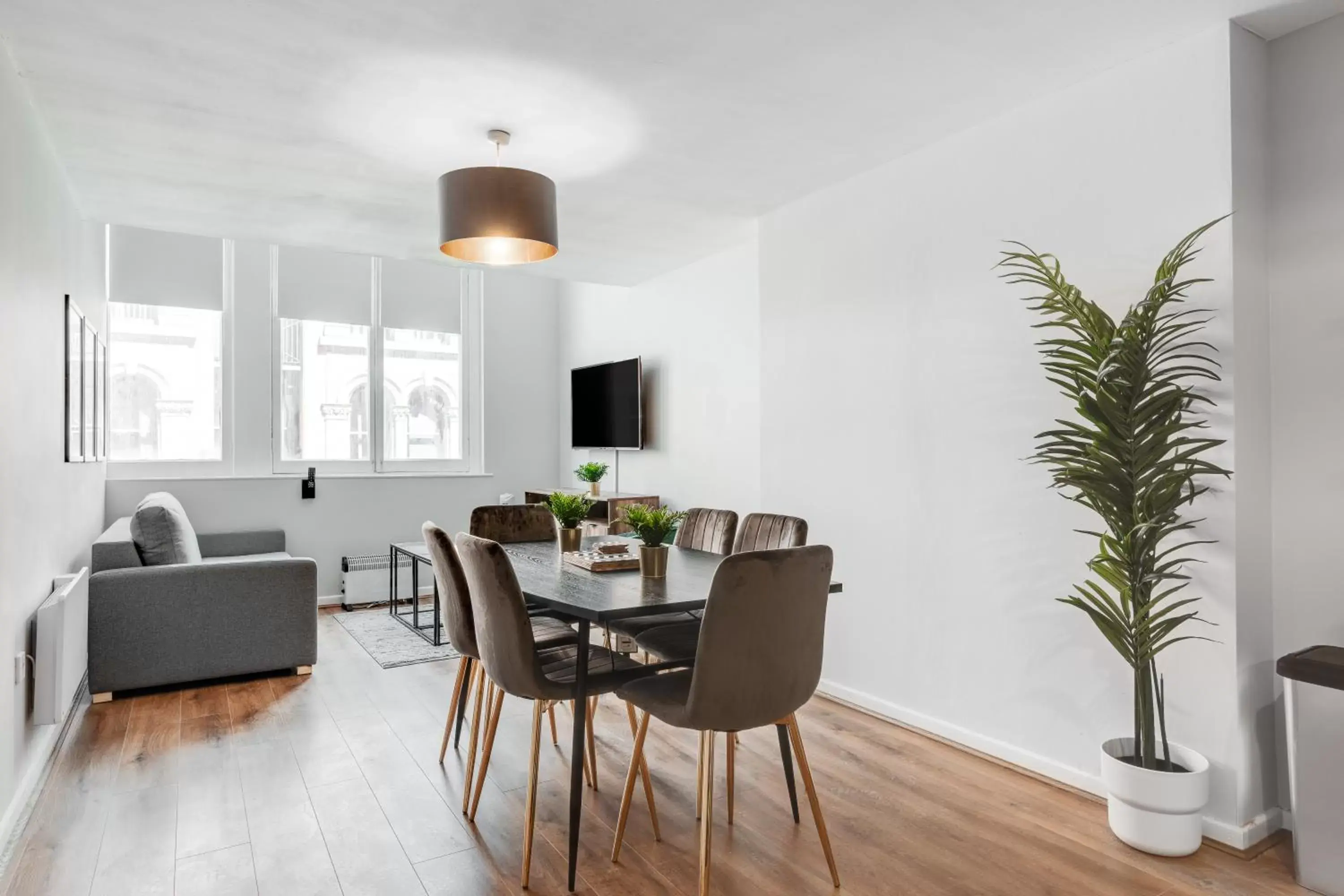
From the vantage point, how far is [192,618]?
3910mm

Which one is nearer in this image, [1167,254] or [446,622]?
[1167,254]

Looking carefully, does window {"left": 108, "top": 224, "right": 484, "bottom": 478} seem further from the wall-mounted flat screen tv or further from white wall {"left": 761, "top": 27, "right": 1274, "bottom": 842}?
white wall {"left": 761, "top": 27, "right": 1274, "bottom": 842}

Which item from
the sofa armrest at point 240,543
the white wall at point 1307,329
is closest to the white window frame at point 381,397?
the sofa armrest at point 240,543

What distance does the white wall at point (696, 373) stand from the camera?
16.0 ft

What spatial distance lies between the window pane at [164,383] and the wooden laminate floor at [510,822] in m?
2.92

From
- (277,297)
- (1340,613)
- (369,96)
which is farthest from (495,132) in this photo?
(277,297)

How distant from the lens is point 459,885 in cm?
213

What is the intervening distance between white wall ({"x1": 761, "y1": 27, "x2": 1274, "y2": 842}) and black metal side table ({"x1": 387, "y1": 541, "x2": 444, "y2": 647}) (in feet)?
7.62

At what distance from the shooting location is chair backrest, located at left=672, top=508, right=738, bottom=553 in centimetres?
329

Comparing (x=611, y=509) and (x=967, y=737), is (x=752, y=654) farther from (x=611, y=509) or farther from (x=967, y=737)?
(x=611, y=509)

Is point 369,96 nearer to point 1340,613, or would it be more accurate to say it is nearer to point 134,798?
point 134,798

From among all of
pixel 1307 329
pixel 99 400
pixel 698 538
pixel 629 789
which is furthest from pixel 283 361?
pixel 1307 329

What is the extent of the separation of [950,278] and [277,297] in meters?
5.24

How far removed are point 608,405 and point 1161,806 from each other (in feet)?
15.1
